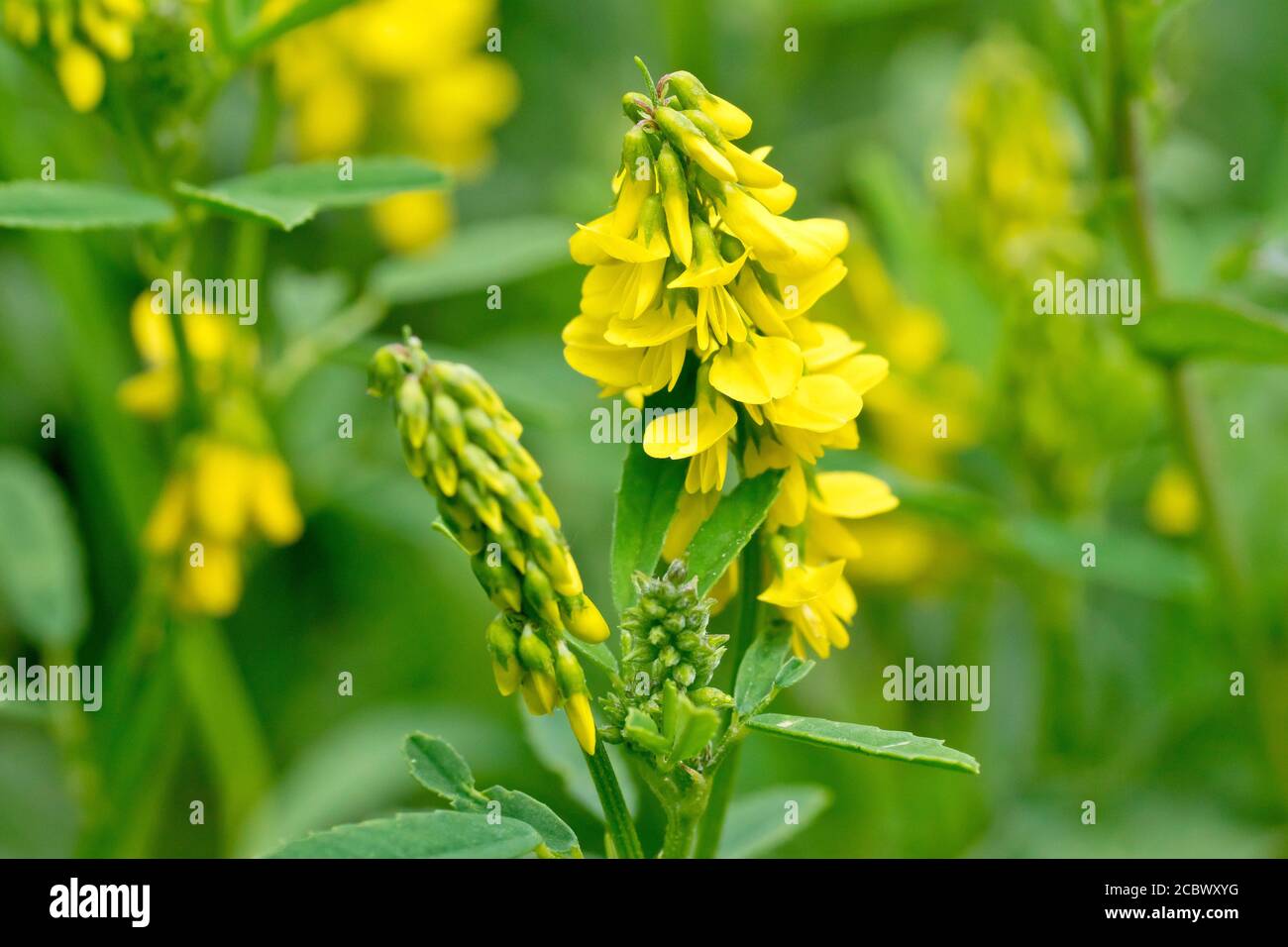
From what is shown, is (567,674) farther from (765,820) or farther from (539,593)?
(765,820)

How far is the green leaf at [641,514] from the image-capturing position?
1.17 meters

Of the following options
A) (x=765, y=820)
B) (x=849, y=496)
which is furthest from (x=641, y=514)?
(x=765, y=820)

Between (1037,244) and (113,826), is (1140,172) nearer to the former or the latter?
(1037,244)

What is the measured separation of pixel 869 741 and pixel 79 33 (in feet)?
4.05

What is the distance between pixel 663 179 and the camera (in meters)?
1.09

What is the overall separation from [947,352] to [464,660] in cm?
113

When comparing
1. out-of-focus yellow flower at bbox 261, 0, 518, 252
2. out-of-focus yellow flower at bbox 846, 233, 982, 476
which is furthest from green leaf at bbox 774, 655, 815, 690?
out-of-focus yellow flower at bbox 261, 0, 518, 252

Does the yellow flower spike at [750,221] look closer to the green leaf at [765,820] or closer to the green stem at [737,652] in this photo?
the green stem at [737,652]

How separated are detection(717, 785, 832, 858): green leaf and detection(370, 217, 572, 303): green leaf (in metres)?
0.94

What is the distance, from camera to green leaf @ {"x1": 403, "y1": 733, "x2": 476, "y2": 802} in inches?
45.0

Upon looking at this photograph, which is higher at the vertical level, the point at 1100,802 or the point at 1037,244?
the point at 1037,244

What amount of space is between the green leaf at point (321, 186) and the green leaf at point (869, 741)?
0.81 meters

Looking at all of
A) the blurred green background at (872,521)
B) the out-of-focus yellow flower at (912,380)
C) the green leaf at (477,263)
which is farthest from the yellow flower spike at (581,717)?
the out-of-focus yellow flower at (912,380)
